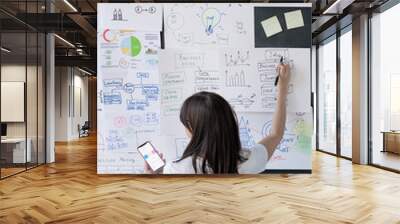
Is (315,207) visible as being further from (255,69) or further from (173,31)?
(173,31)

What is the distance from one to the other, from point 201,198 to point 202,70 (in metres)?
1.74

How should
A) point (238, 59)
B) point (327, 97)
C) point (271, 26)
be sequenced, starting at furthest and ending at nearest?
1. point (327, 97)
2. point (238, 59)
3. point (271, 26)

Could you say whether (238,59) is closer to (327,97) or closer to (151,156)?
(151,156)

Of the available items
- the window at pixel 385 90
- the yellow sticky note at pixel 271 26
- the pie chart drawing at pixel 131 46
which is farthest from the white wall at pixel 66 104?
the yellow sticky note at pixel 271 26

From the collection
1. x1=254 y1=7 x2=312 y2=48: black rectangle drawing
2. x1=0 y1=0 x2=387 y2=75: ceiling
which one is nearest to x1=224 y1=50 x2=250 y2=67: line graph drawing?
x1=254 y1=7 x2=312 y2=48: black rectangle drawing

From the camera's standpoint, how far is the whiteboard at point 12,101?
6.68 m

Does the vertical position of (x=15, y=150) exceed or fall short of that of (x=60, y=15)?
it falls short

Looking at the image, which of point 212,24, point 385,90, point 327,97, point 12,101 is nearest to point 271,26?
point 212,24

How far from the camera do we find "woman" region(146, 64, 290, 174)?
336 centimetres

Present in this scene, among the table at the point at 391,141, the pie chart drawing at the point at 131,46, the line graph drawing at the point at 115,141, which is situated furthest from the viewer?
the table at the point at 391,141

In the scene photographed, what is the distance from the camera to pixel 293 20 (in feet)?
12.4

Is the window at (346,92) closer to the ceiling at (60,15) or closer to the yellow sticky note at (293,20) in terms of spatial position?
the ceiling at (60,15)

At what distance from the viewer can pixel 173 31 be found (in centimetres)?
394

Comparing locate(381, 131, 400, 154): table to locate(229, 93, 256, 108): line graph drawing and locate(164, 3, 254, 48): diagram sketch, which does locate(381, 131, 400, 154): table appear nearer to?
locate(229, 93, 256, 108): line graph drawing
